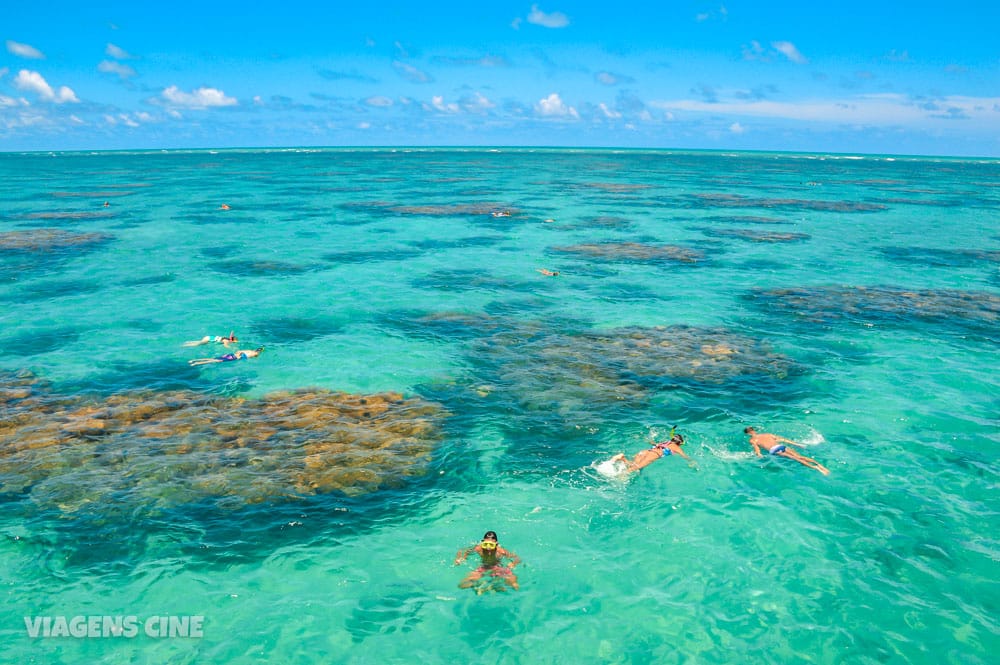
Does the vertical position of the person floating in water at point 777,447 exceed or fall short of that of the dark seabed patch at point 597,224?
it falls short

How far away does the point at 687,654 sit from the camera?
13.4 m

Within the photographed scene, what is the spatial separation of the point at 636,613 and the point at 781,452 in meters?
9.47

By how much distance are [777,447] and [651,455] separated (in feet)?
14.9

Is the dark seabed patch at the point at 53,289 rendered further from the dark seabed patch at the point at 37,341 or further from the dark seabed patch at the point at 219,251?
the dark seabed patch at the point at 219,251

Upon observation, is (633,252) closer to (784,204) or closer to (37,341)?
(37,341)

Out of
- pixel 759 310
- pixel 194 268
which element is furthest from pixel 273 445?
pixel 194 268

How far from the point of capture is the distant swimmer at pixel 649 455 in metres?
19.9

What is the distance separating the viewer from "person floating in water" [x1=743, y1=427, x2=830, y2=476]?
20.4 meters

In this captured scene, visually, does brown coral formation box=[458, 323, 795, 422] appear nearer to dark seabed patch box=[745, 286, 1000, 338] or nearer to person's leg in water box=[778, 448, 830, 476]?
person's leg in water box=[778, 448, 830, 476]

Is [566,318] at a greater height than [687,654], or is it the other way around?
[566,318]

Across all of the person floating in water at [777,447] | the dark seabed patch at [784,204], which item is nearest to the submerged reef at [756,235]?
the dark seabed patch at [784,204]

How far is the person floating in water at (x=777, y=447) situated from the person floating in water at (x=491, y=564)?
10.4 m

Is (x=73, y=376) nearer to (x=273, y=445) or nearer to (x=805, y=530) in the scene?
(x=273, y=445)

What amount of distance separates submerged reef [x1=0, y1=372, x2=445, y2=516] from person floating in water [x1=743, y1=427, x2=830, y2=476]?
37.8 feet
